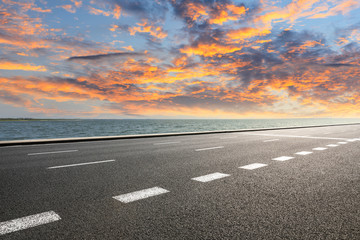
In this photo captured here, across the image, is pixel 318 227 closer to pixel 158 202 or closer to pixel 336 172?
pixel 158 202

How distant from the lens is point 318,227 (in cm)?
296

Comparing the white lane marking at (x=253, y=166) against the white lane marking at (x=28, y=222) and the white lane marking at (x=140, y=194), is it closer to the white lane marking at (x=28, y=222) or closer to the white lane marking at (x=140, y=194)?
the white lane marking at (x=140, y=194)

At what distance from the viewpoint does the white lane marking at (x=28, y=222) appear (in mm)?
2889

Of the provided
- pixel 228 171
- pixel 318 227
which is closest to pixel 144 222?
pixel 318 227

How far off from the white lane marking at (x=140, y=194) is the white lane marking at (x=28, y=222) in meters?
1.02

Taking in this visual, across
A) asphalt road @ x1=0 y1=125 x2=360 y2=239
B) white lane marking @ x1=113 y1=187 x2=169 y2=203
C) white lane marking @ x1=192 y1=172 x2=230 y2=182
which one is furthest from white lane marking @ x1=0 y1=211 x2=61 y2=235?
white lane marking @ x1=192 y1=172 x2=230 y2=182

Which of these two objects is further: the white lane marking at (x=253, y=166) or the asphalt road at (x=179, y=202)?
the white lane marking at (x=253, y=166)

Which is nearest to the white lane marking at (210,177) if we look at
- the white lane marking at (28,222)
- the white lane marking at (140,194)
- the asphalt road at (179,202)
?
the asphalt road at (179,202)

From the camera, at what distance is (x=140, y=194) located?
422 centimetres

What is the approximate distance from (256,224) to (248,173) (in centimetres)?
302

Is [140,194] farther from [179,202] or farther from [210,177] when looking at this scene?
[210,177]

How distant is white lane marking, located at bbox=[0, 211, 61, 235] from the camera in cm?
289

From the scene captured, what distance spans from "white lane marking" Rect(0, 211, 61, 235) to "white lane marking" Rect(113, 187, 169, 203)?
1.02 m

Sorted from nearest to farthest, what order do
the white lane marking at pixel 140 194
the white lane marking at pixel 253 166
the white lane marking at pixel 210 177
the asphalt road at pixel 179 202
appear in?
1. the asphalt road at pixel 179 202
2. the white lane marking at pixel 140 194
3. the white lane marking at pixel 210 177
4. the white lane marking at pixel 253 166
